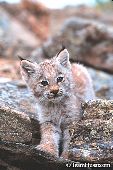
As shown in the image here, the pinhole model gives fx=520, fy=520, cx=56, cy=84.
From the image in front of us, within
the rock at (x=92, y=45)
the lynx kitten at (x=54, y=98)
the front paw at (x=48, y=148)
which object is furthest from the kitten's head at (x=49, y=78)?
the rock at (x=92, y=45)

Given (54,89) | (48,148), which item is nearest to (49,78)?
(54,89)

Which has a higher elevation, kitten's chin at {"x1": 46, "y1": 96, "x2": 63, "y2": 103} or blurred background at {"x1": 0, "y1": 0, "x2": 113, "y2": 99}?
blurred background at {"x1": 0, "y1": 0, "x2": 113, "y2": 99}

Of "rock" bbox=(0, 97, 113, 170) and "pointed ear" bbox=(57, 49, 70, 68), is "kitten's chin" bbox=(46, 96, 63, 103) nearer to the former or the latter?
"rock" bbox=(0, 97, 113, 170)

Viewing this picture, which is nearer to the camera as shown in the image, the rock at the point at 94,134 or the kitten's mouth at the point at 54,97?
the rock at the point at 94,134

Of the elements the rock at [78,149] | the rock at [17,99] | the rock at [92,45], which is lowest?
the rock at [78,149]

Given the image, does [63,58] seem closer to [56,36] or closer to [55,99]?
[55,99]

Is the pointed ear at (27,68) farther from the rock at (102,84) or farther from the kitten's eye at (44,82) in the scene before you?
the rock at (102,84)

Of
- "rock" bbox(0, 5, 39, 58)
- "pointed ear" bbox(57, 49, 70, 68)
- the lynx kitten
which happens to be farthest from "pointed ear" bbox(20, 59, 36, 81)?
"rock" bbox(0, 5, 39, 58)
